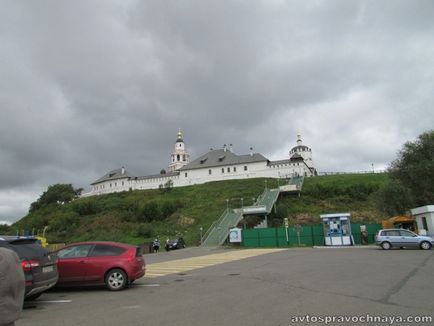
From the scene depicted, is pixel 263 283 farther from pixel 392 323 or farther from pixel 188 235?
pixel 188 235

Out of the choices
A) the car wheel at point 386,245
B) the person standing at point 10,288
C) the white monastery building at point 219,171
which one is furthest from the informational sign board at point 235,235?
the white monastery building at point 219,171

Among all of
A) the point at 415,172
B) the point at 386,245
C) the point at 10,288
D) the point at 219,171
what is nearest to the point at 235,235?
the point at 386,245

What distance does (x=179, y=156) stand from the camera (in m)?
138

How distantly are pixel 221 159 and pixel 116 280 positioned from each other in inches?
3477

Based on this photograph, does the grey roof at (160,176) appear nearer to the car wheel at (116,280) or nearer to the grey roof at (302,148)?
the grey roof at (302,148)

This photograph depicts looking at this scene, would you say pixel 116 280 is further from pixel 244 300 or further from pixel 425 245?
pixel 425 245

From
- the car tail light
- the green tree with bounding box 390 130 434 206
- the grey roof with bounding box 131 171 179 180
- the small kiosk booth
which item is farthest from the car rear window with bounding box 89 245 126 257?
the grey roof with bounding box 131 171 179 180

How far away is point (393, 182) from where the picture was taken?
4503cm

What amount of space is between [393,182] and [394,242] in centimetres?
2010

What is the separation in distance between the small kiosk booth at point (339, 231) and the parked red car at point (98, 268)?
26.5m

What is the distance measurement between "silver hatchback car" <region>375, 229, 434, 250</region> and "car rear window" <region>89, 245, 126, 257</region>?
2140cm

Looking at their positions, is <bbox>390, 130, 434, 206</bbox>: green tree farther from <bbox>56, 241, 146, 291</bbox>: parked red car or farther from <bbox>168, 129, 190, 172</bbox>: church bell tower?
<bbox>168, 129, 190, 172</bbox>: church bell tower

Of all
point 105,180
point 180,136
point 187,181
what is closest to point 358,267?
point 187,181

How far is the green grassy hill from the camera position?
185 feet
